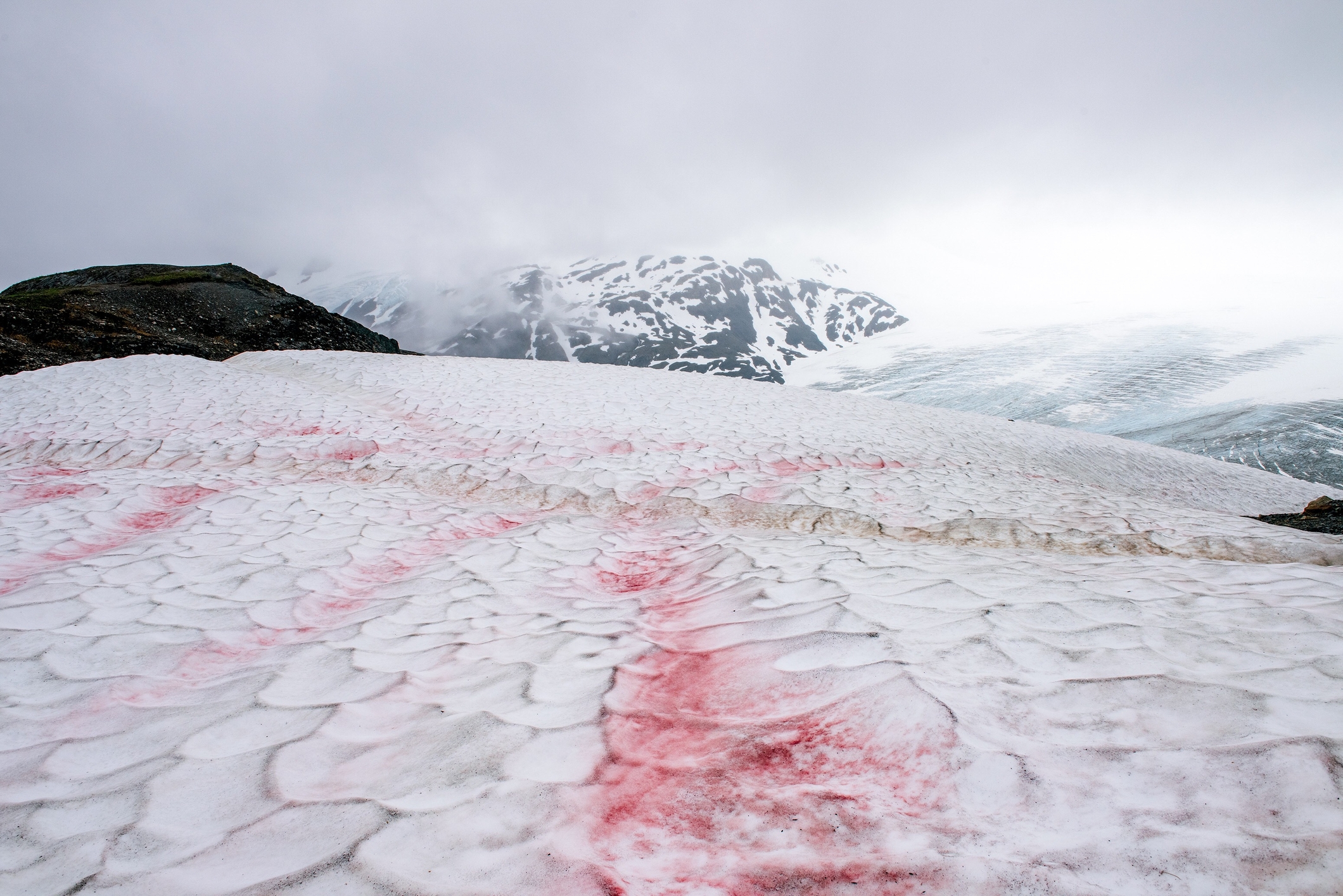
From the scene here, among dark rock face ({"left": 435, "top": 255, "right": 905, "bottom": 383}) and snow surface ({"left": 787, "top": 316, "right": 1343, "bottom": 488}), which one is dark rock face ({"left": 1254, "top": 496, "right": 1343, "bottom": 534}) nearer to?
snow surface ({"left": 787, "top": 316, "right": 1343, "bottom": 488})

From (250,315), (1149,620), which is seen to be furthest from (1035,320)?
(1149,620)

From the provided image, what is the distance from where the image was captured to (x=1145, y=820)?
1.33 metres

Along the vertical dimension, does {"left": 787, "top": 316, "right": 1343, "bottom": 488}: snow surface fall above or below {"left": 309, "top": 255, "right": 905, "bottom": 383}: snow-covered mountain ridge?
below

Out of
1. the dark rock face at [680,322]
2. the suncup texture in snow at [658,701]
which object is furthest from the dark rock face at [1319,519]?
the dark rock face at [680,322]

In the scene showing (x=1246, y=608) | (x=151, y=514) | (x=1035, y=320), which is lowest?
(x=1246, y=608)

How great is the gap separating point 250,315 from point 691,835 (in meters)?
27.5

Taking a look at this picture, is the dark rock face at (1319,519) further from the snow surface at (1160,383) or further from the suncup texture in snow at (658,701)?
the snow surface at (1160,383)

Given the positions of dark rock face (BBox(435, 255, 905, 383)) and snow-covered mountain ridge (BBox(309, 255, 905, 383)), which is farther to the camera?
snow-covered mountain ridge (BBox(309, 255, 905, 383))

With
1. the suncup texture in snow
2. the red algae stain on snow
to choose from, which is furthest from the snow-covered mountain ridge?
the red algae stain on snow

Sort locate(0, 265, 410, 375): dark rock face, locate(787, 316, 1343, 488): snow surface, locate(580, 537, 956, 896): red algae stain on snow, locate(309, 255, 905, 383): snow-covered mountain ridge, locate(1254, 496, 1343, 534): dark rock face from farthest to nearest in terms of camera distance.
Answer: locate(309, 255, 905, 383): snow-covered mountain ridge → locate(787, 316, 1343, 488): snow surface → locate(0, 265, 410, 375): dark rock face → locate(1254, 496, 1343, 534): dark rock face → locate(580, 537, 956, 896): red algae stain on snow

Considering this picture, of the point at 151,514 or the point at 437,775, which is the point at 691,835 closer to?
the point at 437,775

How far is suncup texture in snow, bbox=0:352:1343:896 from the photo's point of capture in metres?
1.34

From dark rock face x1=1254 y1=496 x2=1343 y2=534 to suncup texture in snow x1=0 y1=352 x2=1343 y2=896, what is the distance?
3.09 meters

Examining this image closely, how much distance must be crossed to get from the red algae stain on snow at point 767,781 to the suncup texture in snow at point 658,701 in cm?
1
